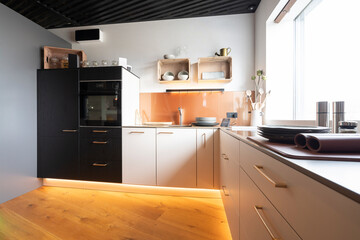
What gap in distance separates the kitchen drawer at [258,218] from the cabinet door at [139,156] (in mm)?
1393

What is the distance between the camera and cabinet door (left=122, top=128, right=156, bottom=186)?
7.20 feet

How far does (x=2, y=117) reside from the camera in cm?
201

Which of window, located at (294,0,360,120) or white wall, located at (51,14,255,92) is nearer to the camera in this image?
window, located at (294,0,360,120)

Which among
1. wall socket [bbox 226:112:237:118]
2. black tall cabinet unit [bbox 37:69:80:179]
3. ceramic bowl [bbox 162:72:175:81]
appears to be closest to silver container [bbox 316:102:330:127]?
wall socket [bbox 226:112:237:118]

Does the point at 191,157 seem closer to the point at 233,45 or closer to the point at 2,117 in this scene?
the point at 233,45

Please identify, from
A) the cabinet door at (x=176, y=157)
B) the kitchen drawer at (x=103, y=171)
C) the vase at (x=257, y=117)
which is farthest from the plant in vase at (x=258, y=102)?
the kitchen drawer at (x=103, y=171)

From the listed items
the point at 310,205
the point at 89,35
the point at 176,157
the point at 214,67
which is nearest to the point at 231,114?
the point at 214,67

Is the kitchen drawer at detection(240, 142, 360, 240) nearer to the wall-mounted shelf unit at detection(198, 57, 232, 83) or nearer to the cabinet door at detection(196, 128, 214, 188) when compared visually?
the cabinet door at detection(196, 128, 214, 188)

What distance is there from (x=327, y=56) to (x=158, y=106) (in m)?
2.19

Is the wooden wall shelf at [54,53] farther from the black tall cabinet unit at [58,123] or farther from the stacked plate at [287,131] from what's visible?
the stacked plate at [287,131]

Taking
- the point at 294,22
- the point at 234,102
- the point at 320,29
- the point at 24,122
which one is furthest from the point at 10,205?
the point at 294,22

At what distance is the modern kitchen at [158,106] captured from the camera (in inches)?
55.2

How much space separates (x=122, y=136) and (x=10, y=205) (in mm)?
1514

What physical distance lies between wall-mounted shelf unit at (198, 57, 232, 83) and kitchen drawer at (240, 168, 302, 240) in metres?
1.82
